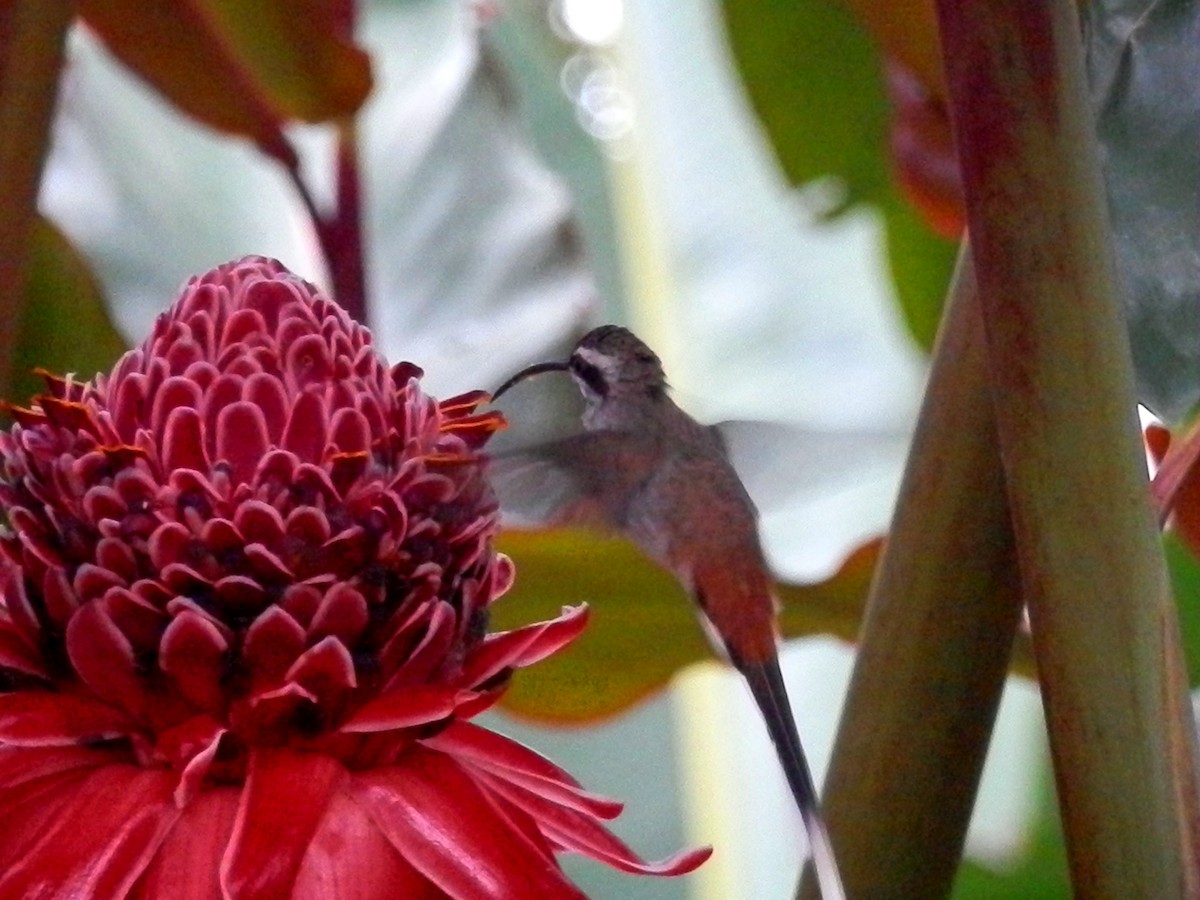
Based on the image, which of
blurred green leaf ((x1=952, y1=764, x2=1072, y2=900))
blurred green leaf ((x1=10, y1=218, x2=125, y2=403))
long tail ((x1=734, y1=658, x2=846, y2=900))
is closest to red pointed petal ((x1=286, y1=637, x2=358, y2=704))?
long tail ((x1=734, y1=658, x2=846, y2=900))

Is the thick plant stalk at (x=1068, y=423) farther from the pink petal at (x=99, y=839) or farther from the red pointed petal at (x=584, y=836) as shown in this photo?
the pink petal at (x=99, y=839)

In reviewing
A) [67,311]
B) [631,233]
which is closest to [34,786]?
[67,311]

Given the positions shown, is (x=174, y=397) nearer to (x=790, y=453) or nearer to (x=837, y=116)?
(x=790, y=453)

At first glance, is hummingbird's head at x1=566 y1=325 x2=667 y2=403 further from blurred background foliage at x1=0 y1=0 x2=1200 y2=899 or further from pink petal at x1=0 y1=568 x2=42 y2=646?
pink petal at x1=0 y1=568 x2=42 y2=646

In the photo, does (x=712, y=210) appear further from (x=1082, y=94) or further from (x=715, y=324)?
(x=1082, y=94)

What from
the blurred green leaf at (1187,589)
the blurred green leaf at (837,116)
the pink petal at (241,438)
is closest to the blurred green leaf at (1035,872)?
the blurred green leaf at (1187,589)

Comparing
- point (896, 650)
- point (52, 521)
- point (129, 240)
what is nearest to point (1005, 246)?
point (896, 650)
